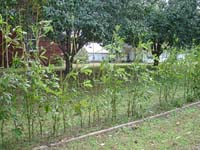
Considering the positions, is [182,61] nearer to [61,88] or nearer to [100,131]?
[100,131]

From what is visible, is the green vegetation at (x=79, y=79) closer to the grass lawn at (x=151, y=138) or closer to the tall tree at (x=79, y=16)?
the tall tree at (x=79, y=16)

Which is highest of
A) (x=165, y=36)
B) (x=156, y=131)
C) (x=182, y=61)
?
(x=165, y=36)

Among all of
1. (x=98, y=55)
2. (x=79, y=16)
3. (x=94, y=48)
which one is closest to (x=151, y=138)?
(x=98, y=55)

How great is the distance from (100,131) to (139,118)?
3.47ft

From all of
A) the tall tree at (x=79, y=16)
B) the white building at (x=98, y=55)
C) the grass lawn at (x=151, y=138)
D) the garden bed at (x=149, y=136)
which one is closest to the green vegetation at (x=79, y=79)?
the tall tree at (x=79, y=16)

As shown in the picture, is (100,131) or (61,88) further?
(100,131)

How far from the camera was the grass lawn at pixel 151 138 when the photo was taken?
4078mm

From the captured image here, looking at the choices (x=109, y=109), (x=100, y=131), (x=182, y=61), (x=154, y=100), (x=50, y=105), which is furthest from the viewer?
(x=154, y=100)

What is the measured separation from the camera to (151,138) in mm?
4430

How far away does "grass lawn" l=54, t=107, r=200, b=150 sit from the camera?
13.4 feet

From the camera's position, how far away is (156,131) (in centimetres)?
478

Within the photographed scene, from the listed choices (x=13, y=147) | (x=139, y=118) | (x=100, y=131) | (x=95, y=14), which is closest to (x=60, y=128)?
(x=100, y=131)

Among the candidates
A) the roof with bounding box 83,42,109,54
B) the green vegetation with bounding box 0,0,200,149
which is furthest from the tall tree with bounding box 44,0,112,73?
the roof with bounding box 83,42,109,54

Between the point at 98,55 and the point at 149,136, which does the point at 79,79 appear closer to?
the point at 98,55
